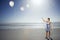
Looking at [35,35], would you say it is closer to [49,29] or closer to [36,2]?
[49,29]

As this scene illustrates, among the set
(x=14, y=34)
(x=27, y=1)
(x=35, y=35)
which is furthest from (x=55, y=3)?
(x=14, y=34)

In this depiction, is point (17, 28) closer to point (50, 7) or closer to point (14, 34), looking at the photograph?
point (14, 34)

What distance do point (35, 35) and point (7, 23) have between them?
0.49m

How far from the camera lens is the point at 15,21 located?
6.73 feet

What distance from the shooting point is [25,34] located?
207cm

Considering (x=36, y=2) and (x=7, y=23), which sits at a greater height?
(x=36, y=2)

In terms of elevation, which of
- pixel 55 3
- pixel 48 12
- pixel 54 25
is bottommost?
pixel 54 25

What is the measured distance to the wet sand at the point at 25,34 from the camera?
205cm

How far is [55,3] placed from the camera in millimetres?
A: 2066

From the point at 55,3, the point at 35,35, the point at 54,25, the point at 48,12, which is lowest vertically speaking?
the point at 35,35

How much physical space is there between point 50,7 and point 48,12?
0.09m

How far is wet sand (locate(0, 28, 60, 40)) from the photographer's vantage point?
205 cm

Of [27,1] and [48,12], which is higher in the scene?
[27,1]

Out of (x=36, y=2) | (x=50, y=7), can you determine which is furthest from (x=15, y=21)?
(x=50, y=7)
